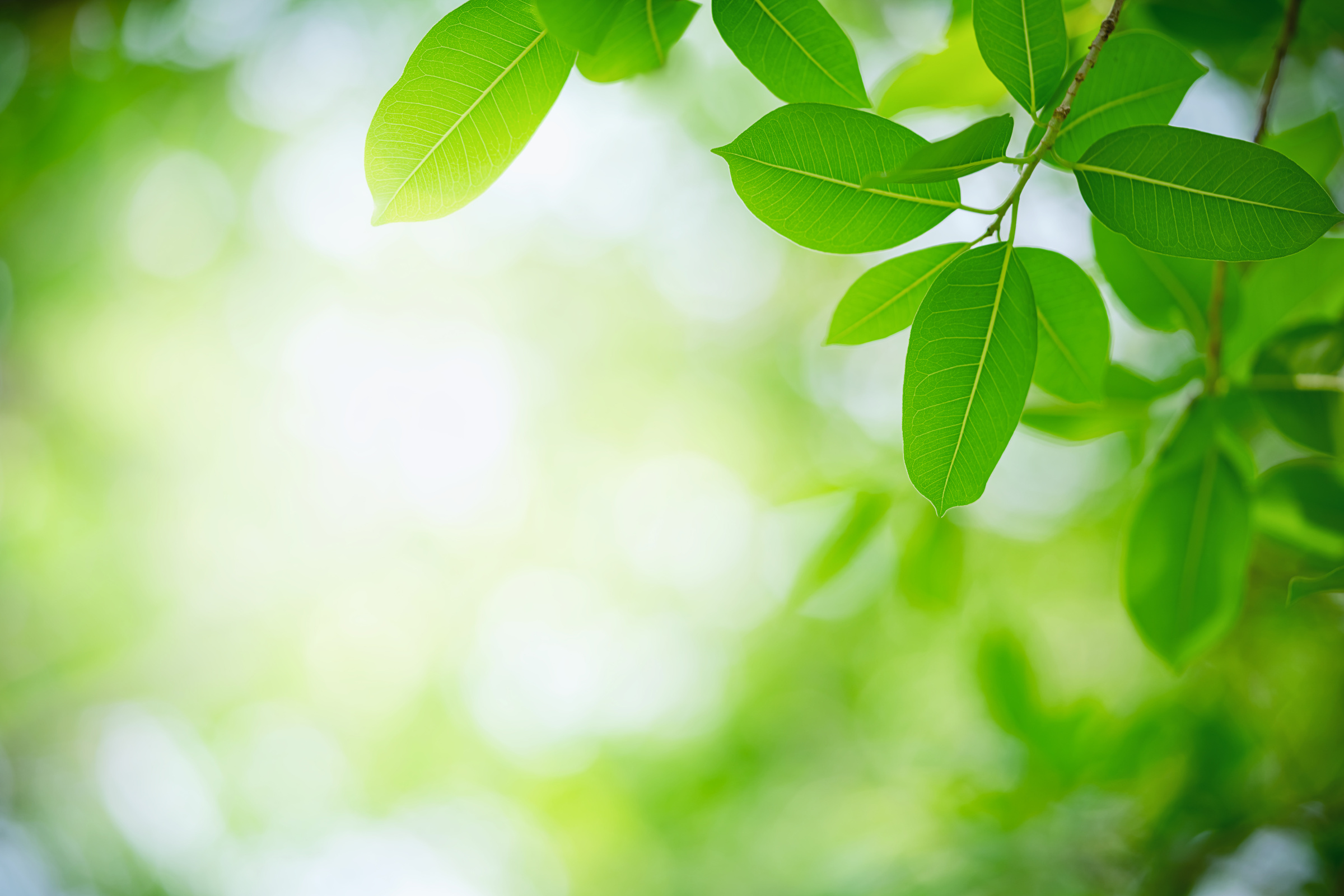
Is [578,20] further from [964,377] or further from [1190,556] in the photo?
[1190,556]

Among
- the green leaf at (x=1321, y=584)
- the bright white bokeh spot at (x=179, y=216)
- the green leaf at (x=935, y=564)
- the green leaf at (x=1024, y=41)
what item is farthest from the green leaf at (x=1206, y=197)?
the bright white bokeh spot at (x=179, y=216)

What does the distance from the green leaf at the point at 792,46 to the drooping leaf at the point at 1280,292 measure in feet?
1.55

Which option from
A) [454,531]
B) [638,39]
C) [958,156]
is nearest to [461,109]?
[638,39]

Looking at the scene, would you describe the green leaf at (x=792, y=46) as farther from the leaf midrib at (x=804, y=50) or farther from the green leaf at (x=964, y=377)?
the green leaf at (x=964, y=377)

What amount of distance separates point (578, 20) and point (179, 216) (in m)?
4.47

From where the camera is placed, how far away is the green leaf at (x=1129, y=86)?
41cm

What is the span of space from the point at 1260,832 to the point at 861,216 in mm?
1263

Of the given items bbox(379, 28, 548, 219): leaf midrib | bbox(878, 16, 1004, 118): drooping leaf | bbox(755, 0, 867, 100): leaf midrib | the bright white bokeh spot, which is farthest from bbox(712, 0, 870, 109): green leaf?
the bright white bokeh spot

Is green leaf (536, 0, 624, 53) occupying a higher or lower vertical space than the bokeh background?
lower

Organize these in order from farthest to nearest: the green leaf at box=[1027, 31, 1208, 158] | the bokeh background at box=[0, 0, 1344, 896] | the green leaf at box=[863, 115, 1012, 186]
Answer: the bokeh background at box=[0, 0, 1344, 896]
the green leaf at box=[1027, 31, 1208, 158]
the green leaf at box=[863, 115, 1012, 186]

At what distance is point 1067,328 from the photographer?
445mm

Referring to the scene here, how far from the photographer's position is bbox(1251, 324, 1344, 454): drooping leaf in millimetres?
584

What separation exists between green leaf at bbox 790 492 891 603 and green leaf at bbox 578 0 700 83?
59cm

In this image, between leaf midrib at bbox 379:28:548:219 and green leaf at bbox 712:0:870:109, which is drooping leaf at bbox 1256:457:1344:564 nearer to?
green leaf at bbox 712:0:870:109
